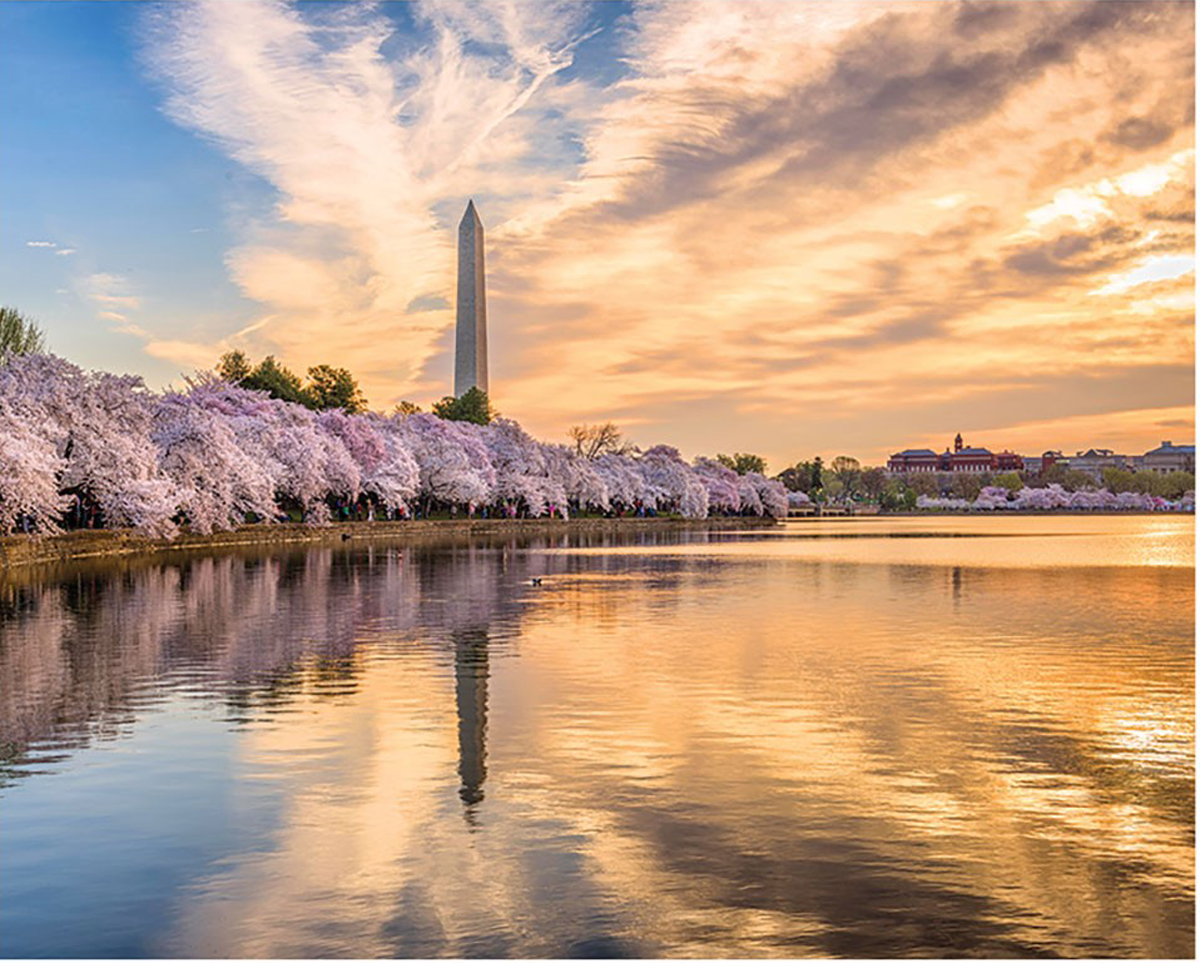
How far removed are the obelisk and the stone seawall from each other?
26386mm

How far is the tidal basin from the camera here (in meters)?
8.16

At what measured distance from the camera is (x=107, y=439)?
52.4m

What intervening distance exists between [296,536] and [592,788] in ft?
202

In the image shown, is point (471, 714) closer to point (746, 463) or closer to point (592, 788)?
point (592, 788)

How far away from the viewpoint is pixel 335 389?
11775cm

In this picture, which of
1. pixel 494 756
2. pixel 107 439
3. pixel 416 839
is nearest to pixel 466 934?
pixel 416 839

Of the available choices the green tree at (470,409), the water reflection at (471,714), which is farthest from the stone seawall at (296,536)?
the water reflection at (471,714)

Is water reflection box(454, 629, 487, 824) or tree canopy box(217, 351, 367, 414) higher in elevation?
tree canopy box(217, 351, 367, 414)

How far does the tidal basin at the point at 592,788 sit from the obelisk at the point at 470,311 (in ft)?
338

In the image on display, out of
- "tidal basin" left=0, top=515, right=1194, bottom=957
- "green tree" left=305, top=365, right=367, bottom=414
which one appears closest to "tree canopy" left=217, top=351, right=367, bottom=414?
"green tree" left=305, top=365, right=367, bottom=414

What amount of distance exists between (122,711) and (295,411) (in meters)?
71.8

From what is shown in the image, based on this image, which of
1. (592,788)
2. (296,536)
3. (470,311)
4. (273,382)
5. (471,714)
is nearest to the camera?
(592,788)

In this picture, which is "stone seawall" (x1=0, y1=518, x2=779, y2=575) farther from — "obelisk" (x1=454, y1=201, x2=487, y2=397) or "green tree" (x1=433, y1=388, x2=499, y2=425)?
"obelisk" (x1=454, y1=201, x2=487, y2=397)

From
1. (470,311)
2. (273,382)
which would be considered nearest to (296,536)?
(273,382)
